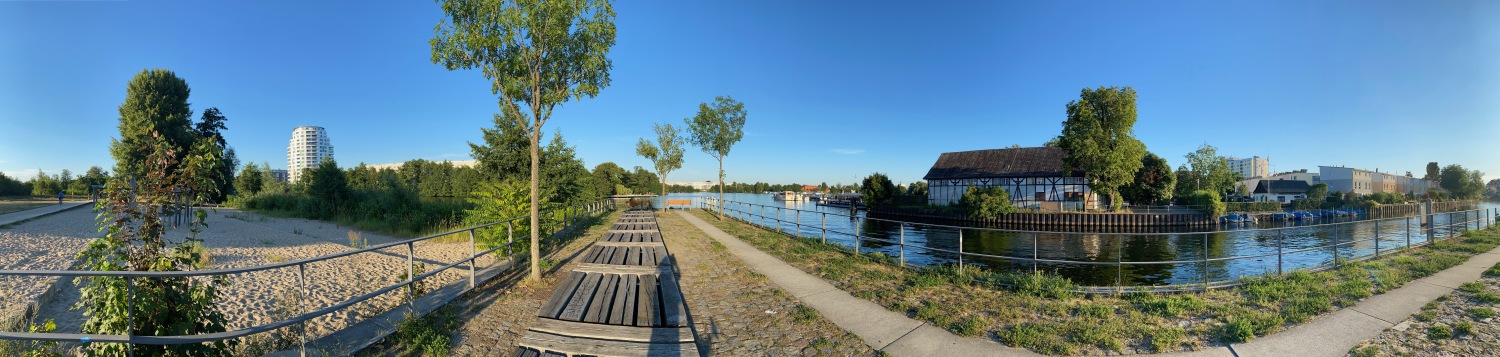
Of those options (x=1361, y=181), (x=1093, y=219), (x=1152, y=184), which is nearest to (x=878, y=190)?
(x=1093, y=219)

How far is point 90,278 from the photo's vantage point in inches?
139

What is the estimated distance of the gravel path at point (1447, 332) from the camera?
4074 mm

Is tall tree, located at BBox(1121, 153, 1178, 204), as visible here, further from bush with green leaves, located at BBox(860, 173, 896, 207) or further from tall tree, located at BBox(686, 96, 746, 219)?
tall tree, located at BBox(686, 96, 746, 219)

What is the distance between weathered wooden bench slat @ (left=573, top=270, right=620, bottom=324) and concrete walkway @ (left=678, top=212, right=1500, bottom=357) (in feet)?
7.34

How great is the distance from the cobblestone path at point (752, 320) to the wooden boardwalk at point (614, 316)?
0.25m

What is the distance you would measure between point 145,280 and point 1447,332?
408 inches

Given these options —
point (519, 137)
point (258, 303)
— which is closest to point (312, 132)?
point (519, 137)

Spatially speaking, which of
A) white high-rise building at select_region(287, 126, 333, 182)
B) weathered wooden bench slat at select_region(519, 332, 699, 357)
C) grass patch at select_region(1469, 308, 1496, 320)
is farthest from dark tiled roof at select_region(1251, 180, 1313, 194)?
white high-rise building at select_region(287, 126, 333, 182)

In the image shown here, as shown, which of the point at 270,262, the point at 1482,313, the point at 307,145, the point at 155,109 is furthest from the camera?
the point at 307,145

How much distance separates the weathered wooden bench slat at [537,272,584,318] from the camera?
4.95m

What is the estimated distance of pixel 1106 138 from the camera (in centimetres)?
3516

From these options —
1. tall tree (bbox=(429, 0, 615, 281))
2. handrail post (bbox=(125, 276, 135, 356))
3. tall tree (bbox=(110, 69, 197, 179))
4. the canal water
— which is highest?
tall tree (bbox=(110, 69, 197, 179))

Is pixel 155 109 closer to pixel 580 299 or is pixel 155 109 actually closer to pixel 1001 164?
pixel 580 299

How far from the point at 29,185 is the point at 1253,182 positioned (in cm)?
15816
